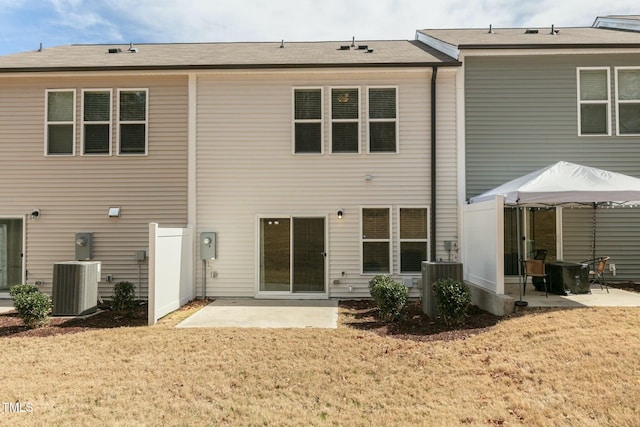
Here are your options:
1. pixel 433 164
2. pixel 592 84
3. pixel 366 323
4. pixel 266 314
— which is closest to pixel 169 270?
pixel 266 314

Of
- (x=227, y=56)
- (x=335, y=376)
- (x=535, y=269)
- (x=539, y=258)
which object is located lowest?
(x=335, y=376)

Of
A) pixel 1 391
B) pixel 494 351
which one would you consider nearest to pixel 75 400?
pixel 1 391

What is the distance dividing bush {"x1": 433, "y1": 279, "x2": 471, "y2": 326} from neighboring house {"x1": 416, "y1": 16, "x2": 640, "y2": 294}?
3365 mm

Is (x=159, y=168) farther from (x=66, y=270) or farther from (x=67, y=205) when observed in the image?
(x=66, y=270)

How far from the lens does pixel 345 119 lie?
9.52 m

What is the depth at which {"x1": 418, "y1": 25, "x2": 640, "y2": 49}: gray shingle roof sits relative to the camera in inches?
361

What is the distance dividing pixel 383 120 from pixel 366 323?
16.3 ft

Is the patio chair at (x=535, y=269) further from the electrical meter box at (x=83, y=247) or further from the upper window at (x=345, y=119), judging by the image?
the electrical meter box at (x=83, y=247)

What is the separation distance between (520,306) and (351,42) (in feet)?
30.4

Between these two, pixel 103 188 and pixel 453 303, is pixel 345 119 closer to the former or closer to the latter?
pixel 453 303

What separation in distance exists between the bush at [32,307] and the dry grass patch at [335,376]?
716 millimetres

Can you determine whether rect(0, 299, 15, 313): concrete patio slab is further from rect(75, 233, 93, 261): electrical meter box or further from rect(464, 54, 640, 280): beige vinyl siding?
rect(464, 54, 640, 280): beige vinyl siding

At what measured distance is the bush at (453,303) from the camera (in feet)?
22.0

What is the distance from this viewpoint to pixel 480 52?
9367 mm
